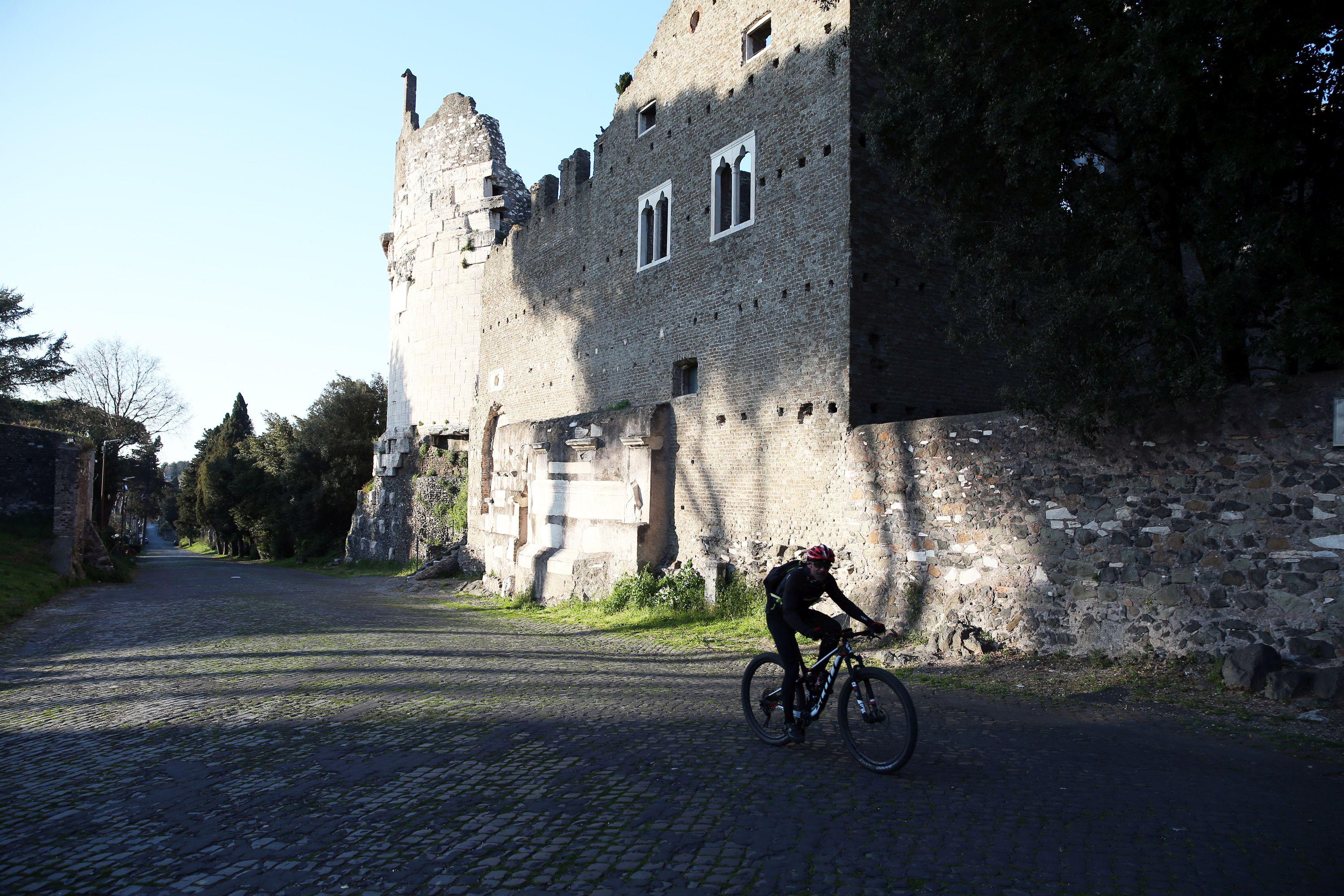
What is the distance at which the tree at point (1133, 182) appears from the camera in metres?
7.78

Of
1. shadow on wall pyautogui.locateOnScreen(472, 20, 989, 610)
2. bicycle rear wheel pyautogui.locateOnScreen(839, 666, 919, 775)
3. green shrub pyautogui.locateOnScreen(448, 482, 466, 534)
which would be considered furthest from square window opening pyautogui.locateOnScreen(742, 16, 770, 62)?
green shrub pyautogui.locateOnScreen(448, 482, 466, 534)

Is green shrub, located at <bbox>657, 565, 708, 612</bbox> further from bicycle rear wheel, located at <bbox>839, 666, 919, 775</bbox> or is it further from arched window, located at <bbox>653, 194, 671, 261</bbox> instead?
bicycle rear wheel, located at <bbox>839, 666, 919, 775</bbox>

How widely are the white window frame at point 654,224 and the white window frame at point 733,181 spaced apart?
1.38 meters

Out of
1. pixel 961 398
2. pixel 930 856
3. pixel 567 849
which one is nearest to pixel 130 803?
pixel 567 849

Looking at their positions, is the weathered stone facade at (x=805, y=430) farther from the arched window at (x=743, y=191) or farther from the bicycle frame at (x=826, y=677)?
the bicycle frame at (x=826, y=677)

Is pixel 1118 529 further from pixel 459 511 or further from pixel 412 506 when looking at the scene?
Result: pixel 412 506

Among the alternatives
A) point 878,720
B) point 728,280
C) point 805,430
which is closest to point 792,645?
point 878,720

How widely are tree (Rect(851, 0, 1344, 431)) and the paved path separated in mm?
3733

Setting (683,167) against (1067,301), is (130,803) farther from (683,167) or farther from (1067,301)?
(683,167)

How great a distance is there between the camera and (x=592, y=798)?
16.9 feet

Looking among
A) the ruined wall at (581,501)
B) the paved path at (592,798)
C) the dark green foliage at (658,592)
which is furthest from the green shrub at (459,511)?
the paved path at (592,798)

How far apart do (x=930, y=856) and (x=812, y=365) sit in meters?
9.48

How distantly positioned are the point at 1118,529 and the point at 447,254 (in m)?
28.5

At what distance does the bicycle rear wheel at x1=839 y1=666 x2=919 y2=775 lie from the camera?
545 cm
